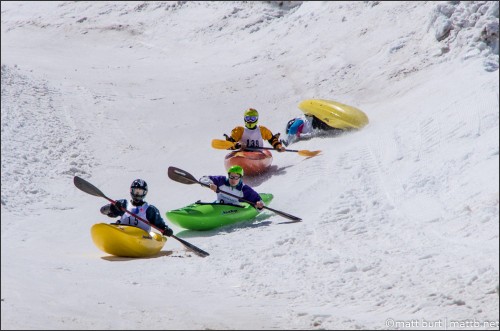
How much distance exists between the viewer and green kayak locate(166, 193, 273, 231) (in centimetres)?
1140

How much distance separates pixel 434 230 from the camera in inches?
356

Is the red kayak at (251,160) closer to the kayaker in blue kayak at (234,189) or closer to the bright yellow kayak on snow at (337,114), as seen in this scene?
the bright yellow kayak on snow at (337,114)

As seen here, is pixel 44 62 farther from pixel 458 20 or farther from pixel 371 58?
pixel 458 20

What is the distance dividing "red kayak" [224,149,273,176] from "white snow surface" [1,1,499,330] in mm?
200

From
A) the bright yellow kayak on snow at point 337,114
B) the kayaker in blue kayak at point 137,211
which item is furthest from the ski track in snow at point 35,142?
the bright yellow kayak on snow at point 337,114

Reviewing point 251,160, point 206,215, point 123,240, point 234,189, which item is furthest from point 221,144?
point 123,240

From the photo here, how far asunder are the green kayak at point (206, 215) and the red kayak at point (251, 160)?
7.82 feet

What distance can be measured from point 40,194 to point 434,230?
A: 6.82 m

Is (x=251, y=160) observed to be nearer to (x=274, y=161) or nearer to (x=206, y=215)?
(x=274, y=161)

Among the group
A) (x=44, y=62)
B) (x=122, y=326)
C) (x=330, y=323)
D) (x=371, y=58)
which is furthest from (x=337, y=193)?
(x=44, y=62)

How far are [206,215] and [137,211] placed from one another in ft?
3.88

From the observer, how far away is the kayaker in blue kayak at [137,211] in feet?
34.4

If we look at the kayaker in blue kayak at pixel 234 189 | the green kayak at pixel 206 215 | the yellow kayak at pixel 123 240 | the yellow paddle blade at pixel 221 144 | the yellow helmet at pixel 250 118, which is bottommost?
the yellow kayak at pixel 123 240

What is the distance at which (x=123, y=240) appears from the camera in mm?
9852
